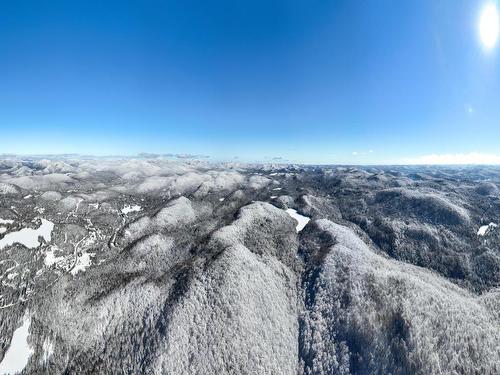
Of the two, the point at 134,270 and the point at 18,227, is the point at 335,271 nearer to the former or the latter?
the point at 134,270

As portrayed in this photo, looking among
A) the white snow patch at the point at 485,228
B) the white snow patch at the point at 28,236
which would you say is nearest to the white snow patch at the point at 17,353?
the white snow patch at the point at 28,236

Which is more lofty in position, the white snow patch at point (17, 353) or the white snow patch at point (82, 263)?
the white snow patch at point (82, 263)

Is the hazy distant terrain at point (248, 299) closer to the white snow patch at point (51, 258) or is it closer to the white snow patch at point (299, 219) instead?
the white snow patch at point (51, 258)

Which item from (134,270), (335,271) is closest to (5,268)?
(134,270)

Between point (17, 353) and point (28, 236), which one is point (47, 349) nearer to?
point (17, 353)

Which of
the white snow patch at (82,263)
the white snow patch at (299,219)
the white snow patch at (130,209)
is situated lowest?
the white snow patch at (82,263)

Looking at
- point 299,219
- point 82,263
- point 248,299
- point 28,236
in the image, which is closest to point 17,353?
point 82,263

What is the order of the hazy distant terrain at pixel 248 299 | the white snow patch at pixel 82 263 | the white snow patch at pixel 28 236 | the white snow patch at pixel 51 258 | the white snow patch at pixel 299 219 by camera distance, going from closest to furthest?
the hazy distant terrain at pixel 248 299 < the white snow patch at pixel 82 263 < the white snow patch at pixel 51 258 < the white snow patch at pixel 28 236 < the white snow patch at pixel 299 219

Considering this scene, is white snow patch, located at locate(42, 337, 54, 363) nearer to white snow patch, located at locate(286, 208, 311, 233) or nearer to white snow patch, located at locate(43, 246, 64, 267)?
white snow patch, located at locate(43, 246, 64, 267)
